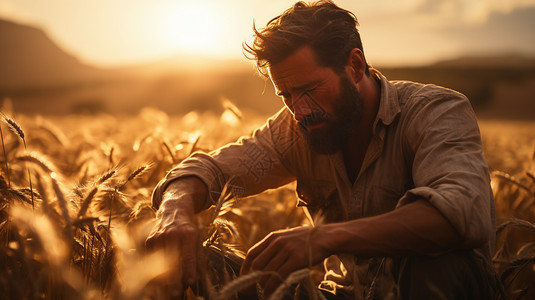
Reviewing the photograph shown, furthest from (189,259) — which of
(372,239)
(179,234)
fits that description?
(372,239)

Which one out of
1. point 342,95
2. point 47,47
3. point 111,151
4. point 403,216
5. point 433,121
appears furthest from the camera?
point 47,47

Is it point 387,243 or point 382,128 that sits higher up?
point 382,128

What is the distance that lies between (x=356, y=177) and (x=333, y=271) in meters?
0.53

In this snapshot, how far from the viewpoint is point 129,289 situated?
2.73 feet

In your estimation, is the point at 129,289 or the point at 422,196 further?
the point at 422,196

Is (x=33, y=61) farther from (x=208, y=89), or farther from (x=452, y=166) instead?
(x=452, y=166)

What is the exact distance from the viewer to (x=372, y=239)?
64.7 inches

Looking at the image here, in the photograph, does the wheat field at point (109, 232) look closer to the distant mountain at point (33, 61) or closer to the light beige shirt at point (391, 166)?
the light beige shirt at point (391, 166)

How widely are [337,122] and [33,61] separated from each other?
14157 cm

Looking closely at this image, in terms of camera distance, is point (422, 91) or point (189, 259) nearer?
point (189, 259)

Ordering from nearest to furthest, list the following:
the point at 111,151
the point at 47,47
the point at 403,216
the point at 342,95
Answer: the point at 403,216 → the point at 342,95 → the point at 111,151 → the point at 47,47

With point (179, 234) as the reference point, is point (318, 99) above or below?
above

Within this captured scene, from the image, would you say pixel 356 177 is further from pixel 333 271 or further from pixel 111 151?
pixel 111 151

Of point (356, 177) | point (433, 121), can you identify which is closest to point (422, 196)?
point (433, 121)
